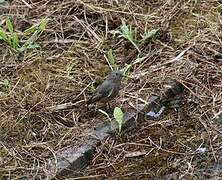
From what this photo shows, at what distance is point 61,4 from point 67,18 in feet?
0.70

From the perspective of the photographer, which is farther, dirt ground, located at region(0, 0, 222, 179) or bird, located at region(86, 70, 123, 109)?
bird, located at region(86, 70, 123, 109)

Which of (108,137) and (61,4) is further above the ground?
(61,4)

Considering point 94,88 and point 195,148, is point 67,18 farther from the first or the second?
point 195,148

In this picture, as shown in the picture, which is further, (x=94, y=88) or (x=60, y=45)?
(x=60, y=45)

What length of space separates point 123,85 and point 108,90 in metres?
0.35

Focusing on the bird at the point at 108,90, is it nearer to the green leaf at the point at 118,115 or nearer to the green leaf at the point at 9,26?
the green leaf at the point at 118,115

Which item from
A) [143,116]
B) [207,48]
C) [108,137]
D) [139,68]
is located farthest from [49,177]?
[207,48]

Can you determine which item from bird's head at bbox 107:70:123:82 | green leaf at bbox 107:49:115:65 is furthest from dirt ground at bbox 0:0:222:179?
bird's head at bbox 107:70:123:82

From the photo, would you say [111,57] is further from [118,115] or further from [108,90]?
[118,115]

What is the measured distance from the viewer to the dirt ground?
3.91 meters

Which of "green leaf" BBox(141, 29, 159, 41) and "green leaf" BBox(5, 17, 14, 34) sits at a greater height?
"green leaf" BBox(5, 17, 14, 34)

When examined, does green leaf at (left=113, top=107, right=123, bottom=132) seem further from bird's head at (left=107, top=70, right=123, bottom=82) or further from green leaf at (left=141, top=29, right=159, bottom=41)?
green leaf at (left=141, top=29, right=159, bottom=41)

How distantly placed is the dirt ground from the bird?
116 millimetres

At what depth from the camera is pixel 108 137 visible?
13.4 ft
